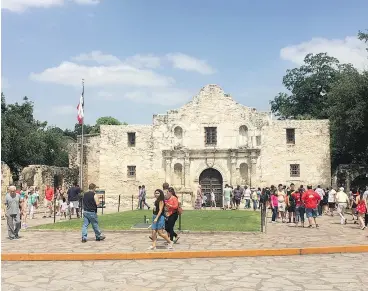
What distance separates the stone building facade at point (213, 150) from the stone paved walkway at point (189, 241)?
54.0ft

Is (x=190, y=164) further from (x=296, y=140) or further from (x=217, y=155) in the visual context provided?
(x=296, y=140)

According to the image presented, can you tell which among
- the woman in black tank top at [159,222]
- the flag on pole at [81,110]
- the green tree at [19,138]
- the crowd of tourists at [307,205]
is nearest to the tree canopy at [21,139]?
the green tree at [19,138]

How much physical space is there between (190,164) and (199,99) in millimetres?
4617

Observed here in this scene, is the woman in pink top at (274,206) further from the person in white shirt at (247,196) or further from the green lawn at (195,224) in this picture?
the person in white shirt at (247,196)

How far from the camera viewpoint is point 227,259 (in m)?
9.85

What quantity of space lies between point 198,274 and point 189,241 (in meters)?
3.91

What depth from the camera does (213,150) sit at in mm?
31594

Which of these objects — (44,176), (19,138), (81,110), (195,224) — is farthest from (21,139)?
(195,224)

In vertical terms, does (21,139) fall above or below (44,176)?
above

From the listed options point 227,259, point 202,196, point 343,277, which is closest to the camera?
point 343,277

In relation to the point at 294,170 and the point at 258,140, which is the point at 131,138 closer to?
the point at 258,140

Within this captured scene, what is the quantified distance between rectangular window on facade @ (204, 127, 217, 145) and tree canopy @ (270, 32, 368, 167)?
8062 millimetres

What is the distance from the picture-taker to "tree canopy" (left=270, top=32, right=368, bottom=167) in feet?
92.9

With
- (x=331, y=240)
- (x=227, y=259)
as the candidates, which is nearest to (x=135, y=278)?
(x=227, y=259)
